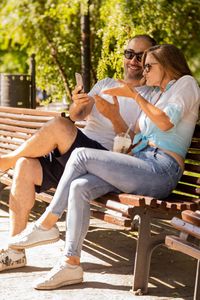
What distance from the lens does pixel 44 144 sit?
4.44 metres

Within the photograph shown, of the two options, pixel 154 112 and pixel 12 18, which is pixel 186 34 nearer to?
pixel 12 18

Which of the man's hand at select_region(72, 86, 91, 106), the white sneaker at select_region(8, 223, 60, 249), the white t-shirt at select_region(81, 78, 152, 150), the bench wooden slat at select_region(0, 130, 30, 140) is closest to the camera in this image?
the white sneaker at select_region(8, 223, 60, 249)

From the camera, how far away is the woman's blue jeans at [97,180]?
4.02 meters

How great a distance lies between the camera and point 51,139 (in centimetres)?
444

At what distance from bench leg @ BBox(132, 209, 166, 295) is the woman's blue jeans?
18 cm

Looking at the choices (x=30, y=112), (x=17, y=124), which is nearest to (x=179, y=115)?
(x=30, y=112)

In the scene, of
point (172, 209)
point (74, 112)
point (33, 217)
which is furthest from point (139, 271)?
point (33, 217)

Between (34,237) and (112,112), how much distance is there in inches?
42.2

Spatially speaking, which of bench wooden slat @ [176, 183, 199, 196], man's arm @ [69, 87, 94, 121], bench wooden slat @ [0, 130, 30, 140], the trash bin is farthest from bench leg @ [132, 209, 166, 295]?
the trash bin

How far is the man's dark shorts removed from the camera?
14.9 ft

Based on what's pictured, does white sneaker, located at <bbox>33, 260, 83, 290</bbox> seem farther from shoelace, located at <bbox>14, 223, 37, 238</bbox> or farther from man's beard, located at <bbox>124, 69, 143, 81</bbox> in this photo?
man's beard, located at <bbox>124, 69, 143, 81</bbox>

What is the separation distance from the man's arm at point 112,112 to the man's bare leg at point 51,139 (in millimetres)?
327

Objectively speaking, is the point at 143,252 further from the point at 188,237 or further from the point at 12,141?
the point at 12,141

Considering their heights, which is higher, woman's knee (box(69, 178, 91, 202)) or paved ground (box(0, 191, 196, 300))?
woman's knee (box(69, 178, 91, 202))
